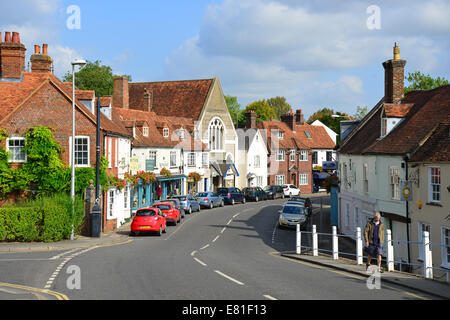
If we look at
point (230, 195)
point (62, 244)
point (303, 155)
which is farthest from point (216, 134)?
point (62, 244)

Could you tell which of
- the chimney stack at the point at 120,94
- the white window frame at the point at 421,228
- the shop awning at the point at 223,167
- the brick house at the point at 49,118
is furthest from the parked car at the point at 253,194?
the white window frame at the point at 421,228

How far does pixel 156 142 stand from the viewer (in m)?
46.8

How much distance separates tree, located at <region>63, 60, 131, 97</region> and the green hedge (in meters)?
56.6

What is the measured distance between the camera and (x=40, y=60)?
35.1 meters

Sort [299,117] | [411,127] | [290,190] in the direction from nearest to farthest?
[411,127] → [290,190] → [299,117]

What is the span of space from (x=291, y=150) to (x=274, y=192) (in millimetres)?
11490

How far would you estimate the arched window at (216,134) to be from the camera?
210 ft

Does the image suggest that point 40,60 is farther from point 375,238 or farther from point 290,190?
point 290,190

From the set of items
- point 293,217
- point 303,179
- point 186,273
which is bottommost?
point 186,273

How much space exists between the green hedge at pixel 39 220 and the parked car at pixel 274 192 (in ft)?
124

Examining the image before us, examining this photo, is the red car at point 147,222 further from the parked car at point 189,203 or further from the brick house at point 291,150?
the brick house at point 291,150

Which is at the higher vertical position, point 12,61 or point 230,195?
point 12,61

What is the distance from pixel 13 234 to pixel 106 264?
9.48 meters
